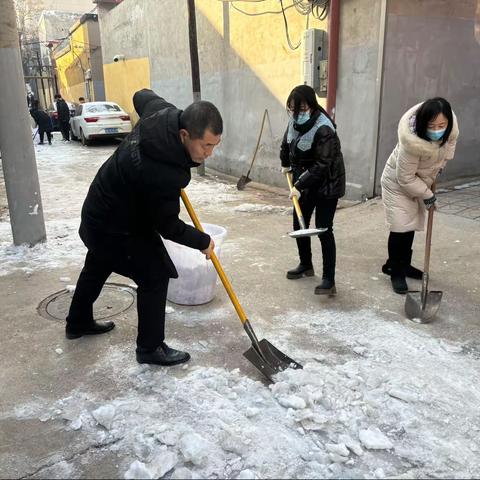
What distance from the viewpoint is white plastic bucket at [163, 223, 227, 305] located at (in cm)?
372

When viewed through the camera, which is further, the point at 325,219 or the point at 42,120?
the point at 42,120

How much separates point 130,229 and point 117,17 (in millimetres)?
17152

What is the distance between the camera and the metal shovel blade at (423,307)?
11.8ft

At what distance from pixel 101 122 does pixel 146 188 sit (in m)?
14.4

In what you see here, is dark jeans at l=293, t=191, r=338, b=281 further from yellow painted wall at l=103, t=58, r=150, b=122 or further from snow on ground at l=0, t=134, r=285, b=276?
yellow painted wall at l=103, t=58, r=150, b=122

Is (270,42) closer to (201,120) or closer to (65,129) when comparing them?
(201,120)

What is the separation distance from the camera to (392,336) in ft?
11.1

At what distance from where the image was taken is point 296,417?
2479 millimetres

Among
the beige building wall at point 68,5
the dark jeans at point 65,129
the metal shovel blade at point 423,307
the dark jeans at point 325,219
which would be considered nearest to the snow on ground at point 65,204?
the dark jeans at point 325,219

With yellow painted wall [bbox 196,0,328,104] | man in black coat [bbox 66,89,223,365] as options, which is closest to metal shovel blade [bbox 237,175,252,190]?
yellow painted wall [bbox 196,0,328,104]

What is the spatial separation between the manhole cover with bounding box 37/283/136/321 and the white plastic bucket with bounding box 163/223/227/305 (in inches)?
15.9

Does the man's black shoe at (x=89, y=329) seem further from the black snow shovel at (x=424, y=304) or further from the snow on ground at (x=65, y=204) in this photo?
the black snow shovel at (x=424, y=304)

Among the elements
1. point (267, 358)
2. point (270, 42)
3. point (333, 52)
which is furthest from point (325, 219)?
point (270, 42)

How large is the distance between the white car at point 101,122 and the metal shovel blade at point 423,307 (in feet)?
45.3
